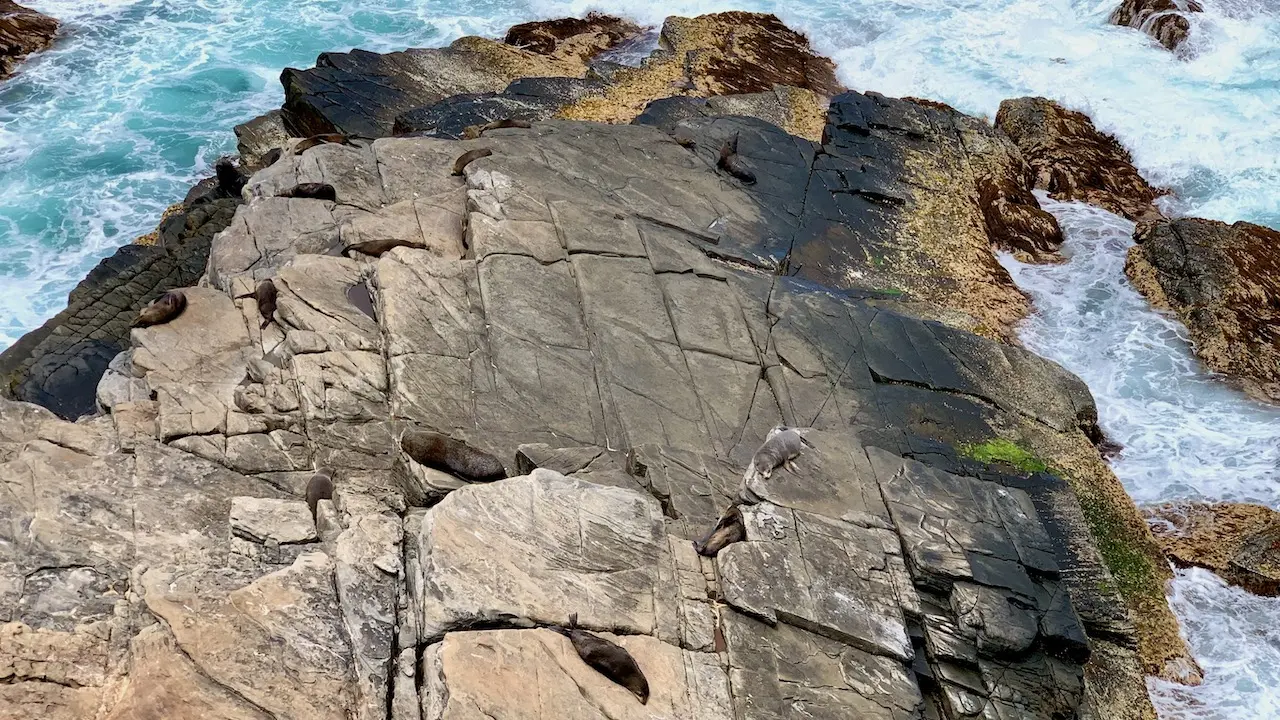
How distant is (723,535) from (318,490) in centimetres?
451

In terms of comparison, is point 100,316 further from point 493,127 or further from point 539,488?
point 539,488

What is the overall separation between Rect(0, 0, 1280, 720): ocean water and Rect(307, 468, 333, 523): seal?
11.3 metres

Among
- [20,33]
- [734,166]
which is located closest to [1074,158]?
[734,166]

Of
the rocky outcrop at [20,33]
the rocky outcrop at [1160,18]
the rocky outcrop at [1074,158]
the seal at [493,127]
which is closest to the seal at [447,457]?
the seal at [493,127]

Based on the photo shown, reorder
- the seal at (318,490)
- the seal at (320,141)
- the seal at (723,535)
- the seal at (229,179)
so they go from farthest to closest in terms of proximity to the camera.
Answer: the seal at (229,179), the seal at (320,141), the seal at (723,535), the seal at (318,490)

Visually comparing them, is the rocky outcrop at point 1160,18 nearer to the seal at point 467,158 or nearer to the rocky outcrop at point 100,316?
the seal at point 467,158

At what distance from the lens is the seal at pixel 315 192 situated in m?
16.3

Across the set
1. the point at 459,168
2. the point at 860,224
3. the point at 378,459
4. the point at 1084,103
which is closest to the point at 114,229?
the point at 459,168

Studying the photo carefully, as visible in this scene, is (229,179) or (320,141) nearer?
(320,141)

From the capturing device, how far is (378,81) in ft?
79.3

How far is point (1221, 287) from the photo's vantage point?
20.7 metres

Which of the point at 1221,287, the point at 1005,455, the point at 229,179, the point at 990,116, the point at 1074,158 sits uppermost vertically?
the point at 1074,158

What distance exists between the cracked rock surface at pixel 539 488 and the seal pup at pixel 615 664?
0.12 meters

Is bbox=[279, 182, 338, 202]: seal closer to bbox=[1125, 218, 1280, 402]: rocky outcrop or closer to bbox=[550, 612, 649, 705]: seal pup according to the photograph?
bbox=[550, 612, 649, 705]: seal pup
